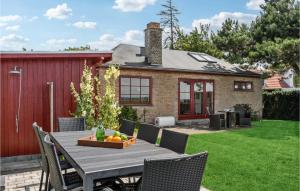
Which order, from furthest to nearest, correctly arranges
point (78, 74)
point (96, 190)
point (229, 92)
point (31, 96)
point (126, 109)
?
point (229, 92) → point (126, 109) → point (78, 74) → point (31, 96) → point (96, 190)

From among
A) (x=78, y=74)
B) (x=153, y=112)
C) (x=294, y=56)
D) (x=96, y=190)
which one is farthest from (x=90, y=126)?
(x=294, y=56)

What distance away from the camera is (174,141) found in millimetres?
4137

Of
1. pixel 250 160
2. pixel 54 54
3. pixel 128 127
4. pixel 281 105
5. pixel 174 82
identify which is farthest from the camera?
pixel 281 105

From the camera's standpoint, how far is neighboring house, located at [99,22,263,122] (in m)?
13.8

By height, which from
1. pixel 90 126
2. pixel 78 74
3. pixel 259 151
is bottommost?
pixel 259 151

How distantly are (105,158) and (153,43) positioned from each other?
1183 cm

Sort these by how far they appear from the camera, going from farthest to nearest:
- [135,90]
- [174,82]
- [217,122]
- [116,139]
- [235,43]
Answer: [235,43]
[174,82]
[135,90]
[217,122]
[116,139]

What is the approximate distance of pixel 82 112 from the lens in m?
7.50

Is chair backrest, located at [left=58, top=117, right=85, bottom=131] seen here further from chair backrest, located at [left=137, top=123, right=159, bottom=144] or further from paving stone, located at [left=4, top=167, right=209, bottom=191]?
chair backrest, located at [left=137, top=123, right=159, bottom=144]

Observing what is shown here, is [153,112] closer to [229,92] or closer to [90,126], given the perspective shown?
[229,92]

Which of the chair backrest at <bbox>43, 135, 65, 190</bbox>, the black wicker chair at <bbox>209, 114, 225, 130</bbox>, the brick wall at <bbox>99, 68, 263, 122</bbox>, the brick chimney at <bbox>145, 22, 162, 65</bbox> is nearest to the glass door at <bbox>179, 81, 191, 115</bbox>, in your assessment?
the brick wall at <bbox>99, 68, 263, 122</bbox>

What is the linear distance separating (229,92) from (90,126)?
11401 mm

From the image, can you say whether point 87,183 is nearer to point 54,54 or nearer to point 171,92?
point 54,54

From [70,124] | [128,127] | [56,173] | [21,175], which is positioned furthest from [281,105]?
[56,173]
